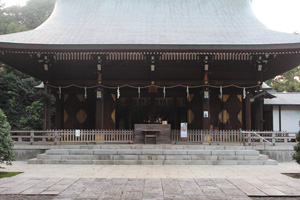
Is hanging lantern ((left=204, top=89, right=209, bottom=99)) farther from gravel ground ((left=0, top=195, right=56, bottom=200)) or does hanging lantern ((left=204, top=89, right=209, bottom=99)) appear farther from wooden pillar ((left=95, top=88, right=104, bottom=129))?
gravel ground ((left=0, top=195, right=56, bottom=200))

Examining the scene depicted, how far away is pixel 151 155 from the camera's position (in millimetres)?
11914

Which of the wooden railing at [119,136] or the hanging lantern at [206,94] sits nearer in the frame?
the wooden railing at [119,136]

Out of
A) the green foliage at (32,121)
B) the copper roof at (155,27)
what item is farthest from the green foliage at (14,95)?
the copper roof at (155,27)

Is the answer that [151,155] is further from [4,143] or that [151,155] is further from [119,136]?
[4,143]

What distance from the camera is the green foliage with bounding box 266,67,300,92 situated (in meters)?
30.9

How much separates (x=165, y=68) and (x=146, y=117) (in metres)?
3.75

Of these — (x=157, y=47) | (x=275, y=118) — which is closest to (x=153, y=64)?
(x=157, y=47)

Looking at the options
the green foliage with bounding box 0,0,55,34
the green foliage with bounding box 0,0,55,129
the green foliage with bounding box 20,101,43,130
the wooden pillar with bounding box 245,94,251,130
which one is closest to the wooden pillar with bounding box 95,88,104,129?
the green foliage with bounding box 0,0,55,129

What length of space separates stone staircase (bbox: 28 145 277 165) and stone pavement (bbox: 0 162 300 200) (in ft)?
2.82

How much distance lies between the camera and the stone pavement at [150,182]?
21.6 feet

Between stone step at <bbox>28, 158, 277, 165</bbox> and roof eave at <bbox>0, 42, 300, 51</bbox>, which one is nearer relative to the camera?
stone step at <bbox>28, 158, 277, 165</bbox>

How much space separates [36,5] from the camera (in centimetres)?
4219

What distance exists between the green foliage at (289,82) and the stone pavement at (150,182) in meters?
A: 24.1

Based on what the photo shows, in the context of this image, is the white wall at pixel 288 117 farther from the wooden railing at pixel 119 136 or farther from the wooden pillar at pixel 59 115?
the wooden pillar at pixel 59 115
